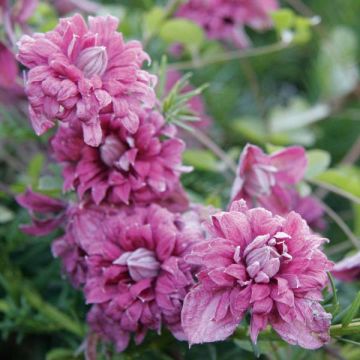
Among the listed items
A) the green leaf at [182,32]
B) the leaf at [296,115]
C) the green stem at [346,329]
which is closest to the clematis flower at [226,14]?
the green leaf at [182,32]

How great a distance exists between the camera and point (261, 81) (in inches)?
33.3

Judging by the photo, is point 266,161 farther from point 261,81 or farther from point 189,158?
point 261,81

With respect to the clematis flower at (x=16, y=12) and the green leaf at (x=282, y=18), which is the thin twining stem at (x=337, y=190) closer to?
the green leaf at (x=282, y=18)

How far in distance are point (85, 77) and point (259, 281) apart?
0.15m

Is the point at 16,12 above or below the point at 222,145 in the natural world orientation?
above

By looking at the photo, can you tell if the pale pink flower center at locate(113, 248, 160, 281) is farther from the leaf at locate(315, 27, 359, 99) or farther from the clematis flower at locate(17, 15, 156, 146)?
the leaf at locate(315, 27, 359, 99)

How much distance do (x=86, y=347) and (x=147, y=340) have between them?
0.15 ft

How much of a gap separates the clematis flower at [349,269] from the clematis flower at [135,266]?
0.36 ft

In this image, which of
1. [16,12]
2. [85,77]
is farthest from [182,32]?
[85,77]

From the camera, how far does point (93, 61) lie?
406mm

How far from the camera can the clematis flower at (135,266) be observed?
421 mm

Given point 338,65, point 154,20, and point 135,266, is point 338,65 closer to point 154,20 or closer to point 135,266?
point 154,20

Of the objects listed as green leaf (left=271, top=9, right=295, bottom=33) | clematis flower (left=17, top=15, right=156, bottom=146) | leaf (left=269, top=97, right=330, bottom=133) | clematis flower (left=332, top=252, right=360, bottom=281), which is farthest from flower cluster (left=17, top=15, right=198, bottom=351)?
leaf (left=269, top=97, right=330, bottom=133)

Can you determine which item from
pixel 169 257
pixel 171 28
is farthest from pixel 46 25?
pixel 169 257
